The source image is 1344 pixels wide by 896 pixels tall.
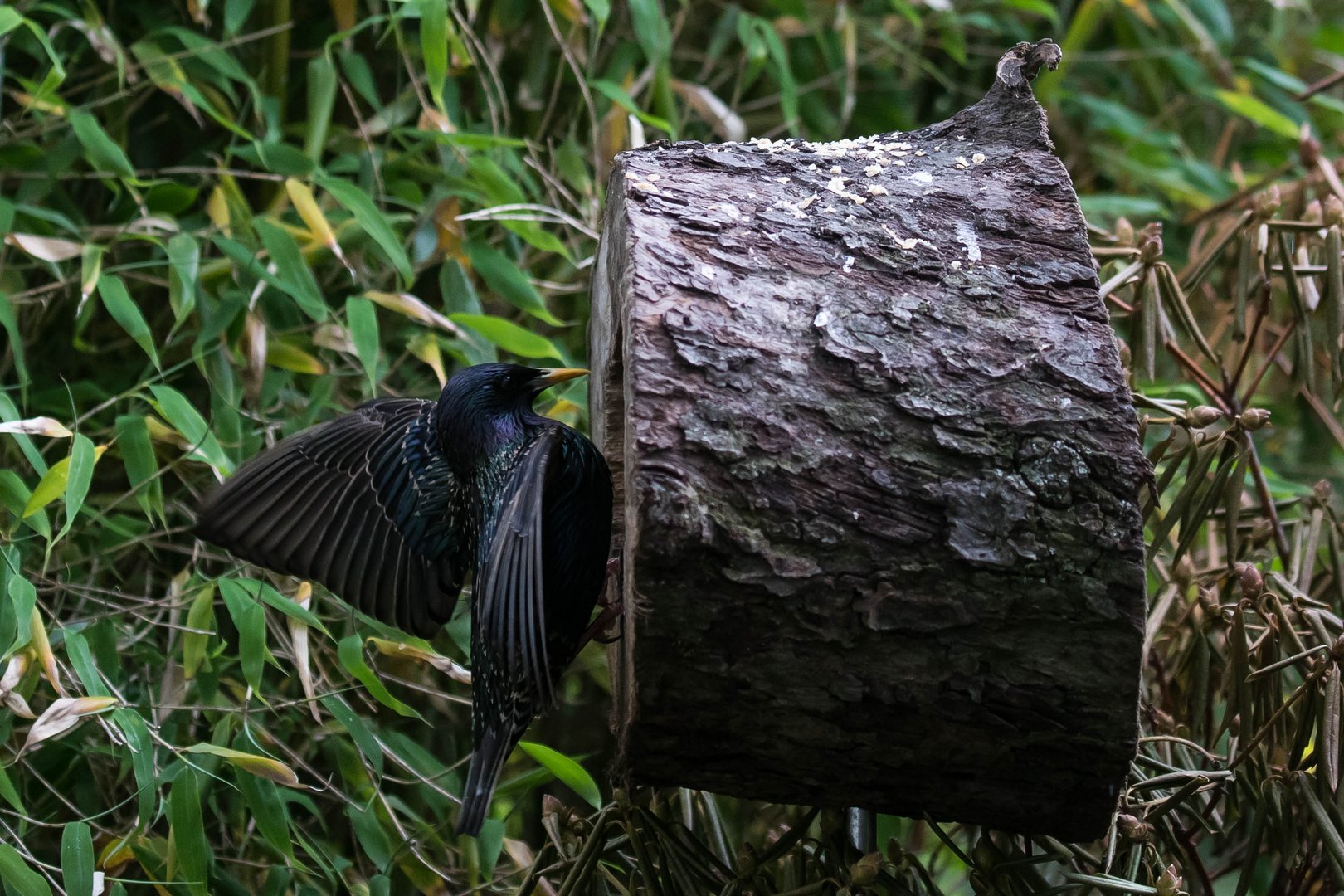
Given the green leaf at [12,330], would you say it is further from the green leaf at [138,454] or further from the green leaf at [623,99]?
the green leaf at [623,99]

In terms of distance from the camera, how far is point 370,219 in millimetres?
2023

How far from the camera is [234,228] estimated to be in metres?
2.17

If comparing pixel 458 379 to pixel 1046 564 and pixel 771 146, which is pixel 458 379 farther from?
pixel 1046 564

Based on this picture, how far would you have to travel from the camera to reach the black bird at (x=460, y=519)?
141cm

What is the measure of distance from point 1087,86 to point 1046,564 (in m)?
2.47

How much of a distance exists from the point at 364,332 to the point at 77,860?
833 mm

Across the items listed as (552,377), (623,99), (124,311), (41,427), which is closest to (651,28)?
(623,99)

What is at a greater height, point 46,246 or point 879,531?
point 46,246

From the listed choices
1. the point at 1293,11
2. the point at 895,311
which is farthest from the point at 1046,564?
the point at 1293,11

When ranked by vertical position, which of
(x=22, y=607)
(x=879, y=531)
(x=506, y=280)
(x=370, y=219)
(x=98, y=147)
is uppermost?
(x=98, y=147)

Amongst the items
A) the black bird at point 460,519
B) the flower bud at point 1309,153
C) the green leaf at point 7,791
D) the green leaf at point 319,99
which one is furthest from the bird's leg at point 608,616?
the flower bud at point 1309,153

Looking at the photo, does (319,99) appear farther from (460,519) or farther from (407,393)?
(460,519)

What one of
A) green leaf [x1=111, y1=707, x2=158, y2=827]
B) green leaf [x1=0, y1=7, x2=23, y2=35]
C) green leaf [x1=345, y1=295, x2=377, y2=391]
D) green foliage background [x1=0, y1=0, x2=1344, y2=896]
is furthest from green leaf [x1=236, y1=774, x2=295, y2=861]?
green leaf [x1=0, y1=7, x2=23, y2=35]

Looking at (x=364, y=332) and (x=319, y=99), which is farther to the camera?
(x=319, y=99)
